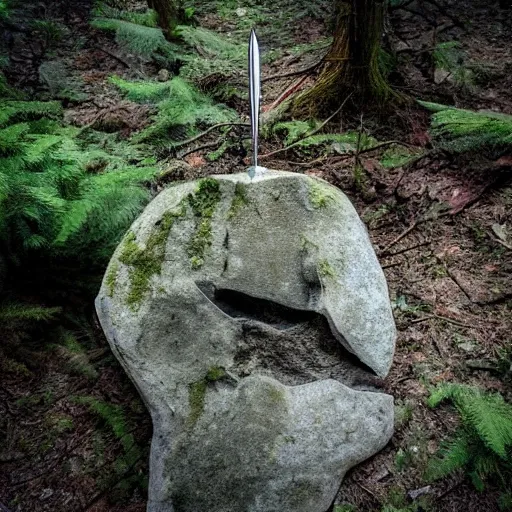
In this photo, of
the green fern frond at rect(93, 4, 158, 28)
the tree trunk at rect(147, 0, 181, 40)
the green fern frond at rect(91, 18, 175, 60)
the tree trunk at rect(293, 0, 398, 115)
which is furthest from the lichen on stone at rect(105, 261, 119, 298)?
the tree trunk at rect(147, 0, 181, 40)

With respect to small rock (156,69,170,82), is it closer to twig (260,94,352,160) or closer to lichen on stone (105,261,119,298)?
twig (260,94,352,160)

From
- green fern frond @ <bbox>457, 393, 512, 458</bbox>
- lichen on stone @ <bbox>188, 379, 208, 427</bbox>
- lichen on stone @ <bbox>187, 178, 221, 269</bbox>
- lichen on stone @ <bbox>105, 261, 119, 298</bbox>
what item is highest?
lichen on stone @ <bbox>187, 178, 221, 269</bbox>

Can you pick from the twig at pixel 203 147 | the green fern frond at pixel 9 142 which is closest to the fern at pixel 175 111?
the twig at pixel 203 147

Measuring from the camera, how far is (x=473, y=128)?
299cm

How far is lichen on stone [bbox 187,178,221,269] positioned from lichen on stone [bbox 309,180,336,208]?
52cm

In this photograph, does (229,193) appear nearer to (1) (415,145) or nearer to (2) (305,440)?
(2) (305,440)

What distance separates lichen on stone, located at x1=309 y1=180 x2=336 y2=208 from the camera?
8.06 feet

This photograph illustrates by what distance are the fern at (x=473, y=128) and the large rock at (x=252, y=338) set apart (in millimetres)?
1095

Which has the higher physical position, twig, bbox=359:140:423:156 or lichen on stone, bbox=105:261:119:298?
twig, bbox=359:140:423:156

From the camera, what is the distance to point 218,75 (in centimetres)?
461

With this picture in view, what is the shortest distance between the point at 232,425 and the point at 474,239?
79.3 inches

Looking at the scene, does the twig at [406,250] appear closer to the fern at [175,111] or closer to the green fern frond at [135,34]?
the fern at [175,111]

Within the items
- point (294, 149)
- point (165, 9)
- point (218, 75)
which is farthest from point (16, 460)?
point (165, 9)

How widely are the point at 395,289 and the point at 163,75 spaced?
12.0ft
